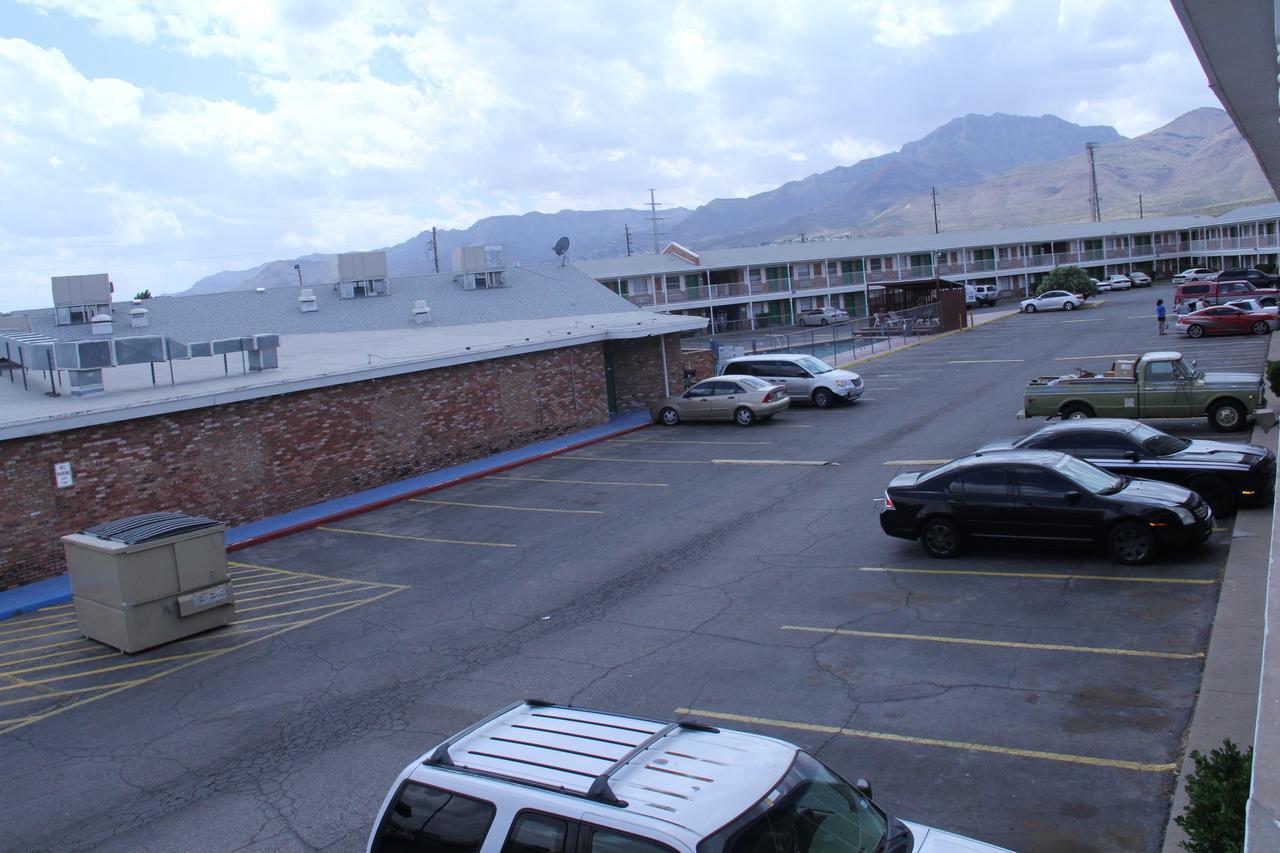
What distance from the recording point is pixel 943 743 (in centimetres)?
905

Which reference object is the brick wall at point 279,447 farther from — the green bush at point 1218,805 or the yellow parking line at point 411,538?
the green bush at point 1218,805

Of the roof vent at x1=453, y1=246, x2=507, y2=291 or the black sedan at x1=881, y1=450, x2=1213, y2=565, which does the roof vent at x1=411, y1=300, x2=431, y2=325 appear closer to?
the roof vent at x1=453, y1=246, x2=507, y2=291

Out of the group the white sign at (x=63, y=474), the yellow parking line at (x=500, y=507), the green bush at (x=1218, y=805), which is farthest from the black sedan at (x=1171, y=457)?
the white sign at (x=63, y=474)

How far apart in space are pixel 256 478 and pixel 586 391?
37.5 feet

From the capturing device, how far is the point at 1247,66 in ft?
27.1

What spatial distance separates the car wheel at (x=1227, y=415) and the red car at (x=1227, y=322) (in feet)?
64.1

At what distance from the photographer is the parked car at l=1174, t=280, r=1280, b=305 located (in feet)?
143

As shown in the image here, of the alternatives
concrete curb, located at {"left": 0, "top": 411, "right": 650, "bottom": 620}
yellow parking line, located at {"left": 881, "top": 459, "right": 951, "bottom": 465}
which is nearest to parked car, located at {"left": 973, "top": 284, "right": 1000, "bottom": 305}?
concrete curb, located at {"left": 0, "top": 411, "right": 650, "bottom": 620}

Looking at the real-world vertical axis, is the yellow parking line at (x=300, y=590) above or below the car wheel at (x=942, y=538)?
below

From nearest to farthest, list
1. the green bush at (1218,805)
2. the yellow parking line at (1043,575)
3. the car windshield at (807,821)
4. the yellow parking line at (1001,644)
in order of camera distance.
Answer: the car windshield at (807,821), the green bush at (1218,805), the yellow parking line at (1001,644), the yellow parking line at (1043,575)

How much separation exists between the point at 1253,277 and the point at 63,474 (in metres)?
59.6

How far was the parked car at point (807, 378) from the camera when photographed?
3059cm

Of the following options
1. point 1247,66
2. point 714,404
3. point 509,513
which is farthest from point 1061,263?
point 1247,66

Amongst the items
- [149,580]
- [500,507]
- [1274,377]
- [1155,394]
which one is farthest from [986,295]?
[149,580]
